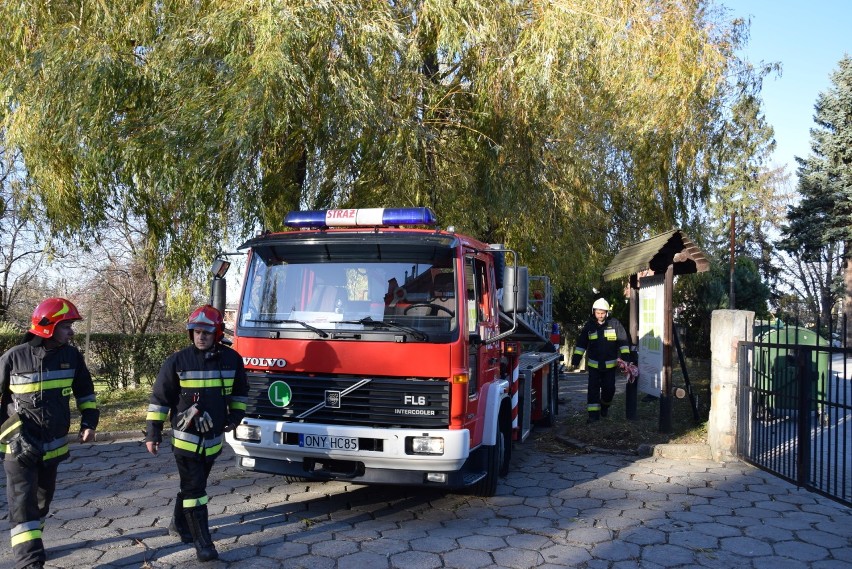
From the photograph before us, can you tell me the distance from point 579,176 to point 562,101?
4.58 m

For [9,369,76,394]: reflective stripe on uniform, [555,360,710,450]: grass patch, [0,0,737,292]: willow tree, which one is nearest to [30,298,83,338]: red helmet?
[9,369,76,394]: reflective stripe on uniform

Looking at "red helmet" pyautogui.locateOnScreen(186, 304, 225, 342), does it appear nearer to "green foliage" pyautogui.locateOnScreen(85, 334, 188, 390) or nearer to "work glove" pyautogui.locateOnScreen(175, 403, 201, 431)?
"work glove" pyautogui.locateOnScreen(175, 403, 201, 431)

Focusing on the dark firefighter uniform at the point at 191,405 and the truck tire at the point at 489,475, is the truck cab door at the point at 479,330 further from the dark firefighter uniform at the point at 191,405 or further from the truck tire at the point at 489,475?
the dark firefighter uniform at the point at 191,405

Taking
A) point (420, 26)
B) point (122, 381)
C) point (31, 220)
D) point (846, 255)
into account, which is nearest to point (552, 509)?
point (420, 26)

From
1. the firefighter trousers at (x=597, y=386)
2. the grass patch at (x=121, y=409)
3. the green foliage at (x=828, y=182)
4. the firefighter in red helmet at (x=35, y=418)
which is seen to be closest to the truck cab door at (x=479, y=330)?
the firefighter in red helmet at (x=35, y=418)

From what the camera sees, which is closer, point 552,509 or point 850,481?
point 552,509

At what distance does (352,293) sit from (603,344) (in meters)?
5.41

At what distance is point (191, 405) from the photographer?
4969 mm

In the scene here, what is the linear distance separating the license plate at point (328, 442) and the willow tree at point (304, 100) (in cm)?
373

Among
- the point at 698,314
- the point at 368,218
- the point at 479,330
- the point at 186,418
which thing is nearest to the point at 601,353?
the point at 479,330

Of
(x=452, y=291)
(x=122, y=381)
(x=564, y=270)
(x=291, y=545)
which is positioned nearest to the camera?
(x=291, y=545)

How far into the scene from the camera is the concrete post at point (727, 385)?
810 cm

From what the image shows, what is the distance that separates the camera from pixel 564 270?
1541 cm

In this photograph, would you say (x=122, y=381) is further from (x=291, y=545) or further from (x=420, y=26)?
(x=291, y=545)
